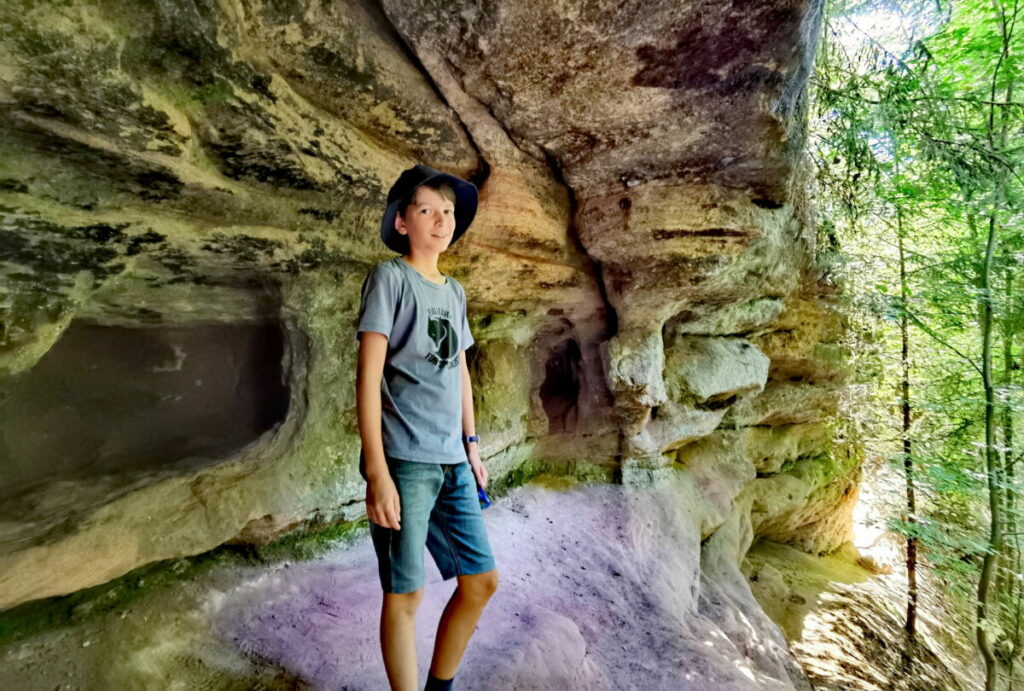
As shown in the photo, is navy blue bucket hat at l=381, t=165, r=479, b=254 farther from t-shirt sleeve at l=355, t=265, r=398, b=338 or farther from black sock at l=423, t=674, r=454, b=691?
black sock at l=423, t=674, r=454, b=691

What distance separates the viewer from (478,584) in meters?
1.73

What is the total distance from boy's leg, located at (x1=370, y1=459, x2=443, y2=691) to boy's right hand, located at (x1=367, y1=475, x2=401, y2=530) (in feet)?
0.21

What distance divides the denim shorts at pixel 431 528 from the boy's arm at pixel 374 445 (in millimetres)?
45

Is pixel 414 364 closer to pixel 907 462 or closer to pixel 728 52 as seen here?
pixel 728 52

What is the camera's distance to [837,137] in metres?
4.27

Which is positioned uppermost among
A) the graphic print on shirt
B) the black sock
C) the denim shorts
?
the graphic print on shirt

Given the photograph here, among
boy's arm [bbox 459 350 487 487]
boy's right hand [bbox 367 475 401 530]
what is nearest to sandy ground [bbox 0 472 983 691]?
boy's arm [bbox 459 350 487 487]

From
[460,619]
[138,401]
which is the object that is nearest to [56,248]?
[138,401]

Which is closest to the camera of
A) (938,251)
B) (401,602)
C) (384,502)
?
(384,502)

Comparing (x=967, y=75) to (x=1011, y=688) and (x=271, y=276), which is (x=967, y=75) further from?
(x=1011, y=688)

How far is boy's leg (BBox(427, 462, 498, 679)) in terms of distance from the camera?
1.74 m

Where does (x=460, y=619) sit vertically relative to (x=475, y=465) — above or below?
below

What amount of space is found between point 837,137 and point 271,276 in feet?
15.0

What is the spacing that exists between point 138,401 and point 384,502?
277 cm
